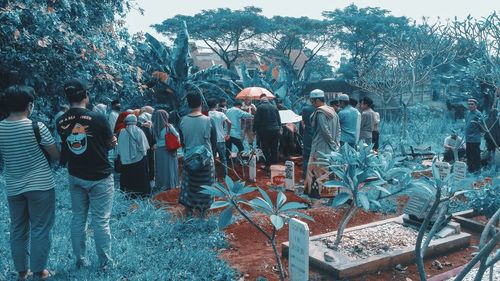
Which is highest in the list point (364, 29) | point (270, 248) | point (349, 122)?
point (364, 29)

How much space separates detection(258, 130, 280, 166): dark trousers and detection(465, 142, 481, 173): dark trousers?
3726 mm

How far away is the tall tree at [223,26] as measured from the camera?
29625 millimetres

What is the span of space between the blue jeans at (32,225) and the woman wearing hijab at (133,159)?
2.78 m

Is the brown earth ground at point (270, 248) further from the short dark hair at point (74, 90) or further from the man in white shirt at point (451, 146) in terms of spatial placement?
the man in white shirt at point (451, 146)

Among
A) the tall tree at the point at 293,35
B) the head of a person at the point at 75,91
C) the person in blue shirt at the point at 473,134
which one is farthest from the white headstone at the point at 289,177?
the tall tree at the point at 293,35

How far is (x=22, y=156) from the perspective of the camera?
346 cm

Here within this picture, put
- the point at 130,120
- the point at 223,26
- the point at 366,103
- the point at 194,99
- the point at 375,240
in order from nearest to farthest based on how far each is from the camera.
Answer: the point at 375,240 → the point at 194,99 → the point at 130,120 → the point at 366,103 → the point at 223,26

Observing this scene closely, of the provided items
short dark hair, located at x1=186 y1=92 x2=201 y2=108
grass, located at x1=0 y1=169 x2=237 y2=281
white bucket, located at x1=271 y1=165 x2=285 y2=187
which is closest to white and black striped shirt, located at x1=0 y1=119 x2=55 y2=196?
grass, located at x1=0 y1=169 x2=237 y2=281

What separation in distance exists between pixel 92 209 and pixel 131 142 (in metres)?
2.70

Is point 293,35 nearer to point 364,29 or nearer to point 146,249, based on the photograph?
point 364,29

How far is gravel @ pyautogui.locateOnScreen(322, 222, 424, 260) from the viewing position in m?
4.27

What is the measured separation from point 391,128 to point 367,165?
539 inches

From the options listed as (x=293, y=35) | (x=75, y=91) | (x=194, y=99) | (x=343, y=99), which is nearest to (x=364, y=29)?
(x=293, y=35)

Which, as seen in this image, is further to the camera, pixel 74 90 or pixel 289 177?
pixel 289 177
